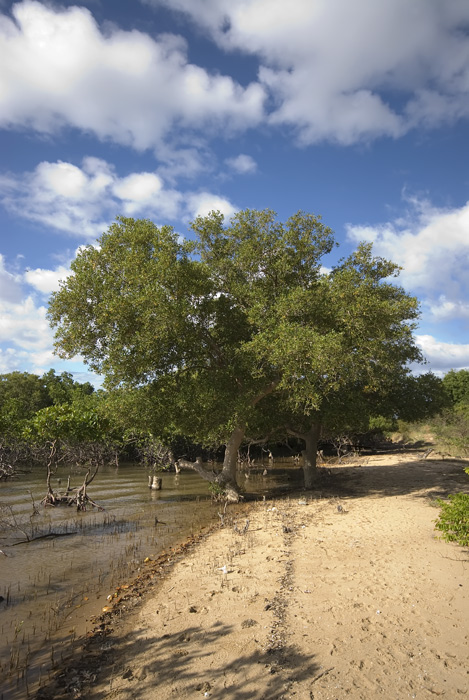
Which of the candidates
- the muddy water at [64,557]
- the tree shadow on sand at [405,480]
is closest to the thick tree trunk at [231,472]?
the muddy water at [64,557]

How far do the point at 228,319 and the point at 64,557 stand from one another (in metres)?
11.1

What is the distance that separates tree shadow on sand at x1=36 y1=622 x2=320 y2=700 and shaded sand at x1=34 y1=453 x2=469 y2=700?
0.02m

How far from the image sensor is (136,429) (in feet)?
57.4

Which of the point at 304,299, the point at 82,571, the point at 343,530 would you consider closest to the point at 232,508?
the point at 343,530

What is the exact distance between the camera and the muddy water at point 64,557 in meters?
6.77

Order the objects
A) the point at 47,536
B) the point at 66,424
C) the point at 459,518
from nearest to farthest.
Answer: the point at 459,518 < the point at 47,536 < the point at 66,424

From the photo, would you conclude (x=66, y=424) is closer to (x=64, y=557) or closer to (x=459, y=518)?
(x=64, y=557)

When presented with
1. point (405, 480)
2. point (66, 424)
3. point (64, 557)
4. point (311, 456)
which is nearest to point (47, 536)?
point (64, 557)

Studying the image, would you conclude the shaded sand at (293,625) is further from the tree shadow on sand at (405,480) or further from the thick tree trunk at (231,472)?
the tree shadow on sand at (405,480)

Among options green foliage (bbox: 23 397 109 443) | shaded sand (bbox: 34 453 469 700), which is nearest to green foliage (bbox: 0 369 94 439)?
green foliage (bbox: 23 397 109 443)

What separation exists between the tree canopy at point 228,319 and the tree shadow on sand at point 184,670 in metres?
9.56

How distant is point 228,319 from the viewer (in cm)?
1861

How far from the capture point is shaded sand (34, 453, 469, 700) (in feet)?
17.2

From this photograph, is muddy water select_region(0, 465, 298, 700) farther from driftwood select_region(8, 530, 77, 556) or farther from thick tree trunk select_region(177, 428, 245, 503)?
thick tree trunk select_region(177, 428, 245, 503)
